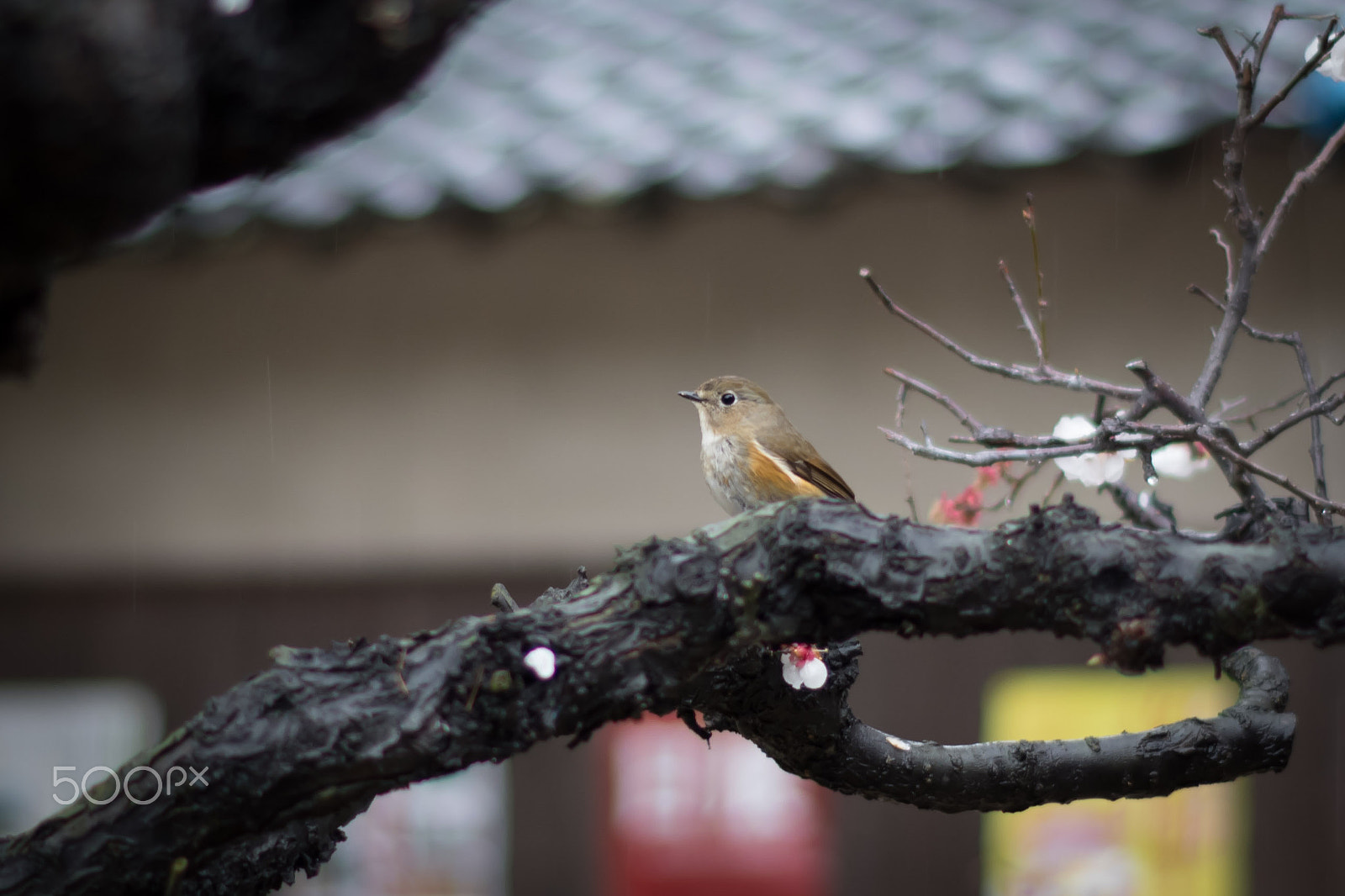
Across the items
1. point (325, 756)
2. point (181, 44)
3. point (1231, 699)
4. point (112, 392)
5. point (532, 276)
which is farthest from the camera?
point (112, 392)

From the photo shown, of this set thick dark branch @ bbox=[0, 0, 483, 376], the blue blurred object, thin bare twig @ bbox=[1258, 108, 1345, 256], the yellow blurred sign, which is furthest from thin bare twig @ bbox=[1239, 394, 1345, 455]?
the yellow blurred sign

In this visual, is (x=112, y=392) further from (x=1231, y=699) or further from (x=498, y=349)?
(x=1231, y=699)

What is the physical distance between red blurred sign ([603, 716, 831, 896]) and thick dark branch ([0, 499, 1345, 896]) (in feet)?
10.3

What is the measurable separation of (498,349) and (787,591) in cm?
330

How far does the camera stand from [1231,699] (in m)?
4.09

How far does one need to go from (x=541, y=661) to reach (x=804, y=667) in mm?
616

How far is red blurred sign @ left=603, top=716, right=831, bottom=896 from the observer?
14.0 feet

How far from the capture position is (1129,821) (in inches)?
161

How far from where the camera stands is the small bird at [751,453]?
10.5 feet

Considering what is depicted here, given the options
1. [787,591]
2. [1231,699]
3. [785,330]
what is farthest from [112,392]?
[1231,699]

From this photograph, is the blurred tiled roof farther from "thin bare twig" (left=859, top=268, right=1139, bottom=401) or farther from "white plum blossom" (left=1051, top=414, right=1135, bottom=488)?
Result: "thin bare twig" (left=859, top=268, right=1139, bottom=401)

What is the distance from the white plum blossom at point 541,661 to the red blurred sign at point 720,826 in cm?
316

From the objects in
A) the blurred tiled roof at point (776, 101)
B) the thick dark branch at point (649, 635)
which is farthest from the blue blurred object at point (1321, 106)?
the thick dark branch at point (649, 635)

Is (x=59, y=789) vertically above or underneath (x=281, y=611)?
underneath
